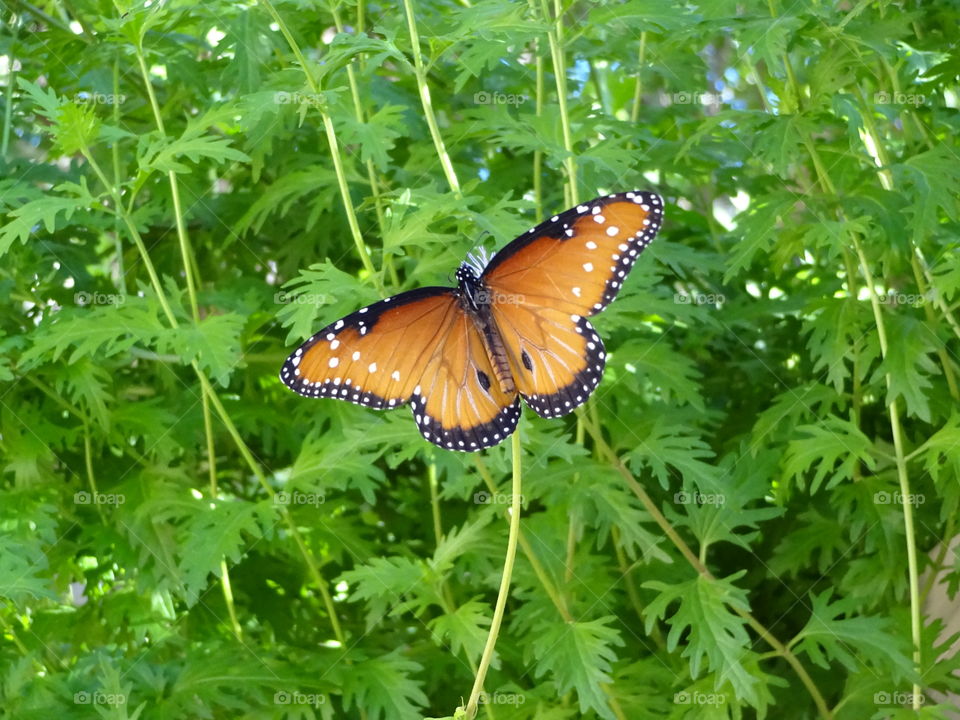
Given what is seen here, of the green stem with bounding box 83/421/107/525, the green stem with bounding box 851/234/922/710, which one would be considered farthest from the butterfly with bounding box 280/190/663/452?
the green stem with bounding box 83/421/107/525

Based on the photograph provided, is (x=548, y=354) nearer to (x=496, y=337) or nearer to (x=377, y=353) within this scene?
(x=496, y=337)

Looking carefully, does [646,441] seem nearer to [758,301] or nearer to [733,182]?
[758,301]

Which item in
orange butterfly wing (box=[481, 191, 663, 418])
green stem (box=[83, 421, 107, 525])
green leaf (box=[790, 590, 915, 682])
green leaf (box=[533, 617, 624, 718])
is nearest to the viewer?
orange butterfly wing (box=[481, 191, 663, 418])

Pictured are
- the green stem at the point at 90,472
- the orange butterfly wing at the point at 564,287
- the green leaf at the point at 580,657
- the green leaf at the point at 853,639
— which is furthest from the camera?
the green stem at the point at 90,472

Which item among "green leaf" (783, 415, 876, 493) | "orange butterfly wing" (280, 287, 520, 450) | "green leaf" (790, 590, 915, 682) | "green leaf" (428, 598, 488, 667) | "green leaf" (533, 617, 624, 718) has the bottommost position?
"green leaf" (790, 590, 915, 682)

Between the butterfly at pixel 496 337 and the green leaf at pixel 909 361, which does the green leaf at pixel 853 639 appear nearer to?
the green leaf at pixel 909 361

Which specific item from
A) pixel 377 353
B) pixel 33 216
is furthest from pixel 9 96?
pixel 377 353

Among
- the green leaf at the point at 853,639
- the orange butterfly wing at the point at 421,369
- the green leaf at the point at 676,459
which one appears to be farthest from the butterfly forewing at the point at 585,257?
the green leaf at the point at 853,639

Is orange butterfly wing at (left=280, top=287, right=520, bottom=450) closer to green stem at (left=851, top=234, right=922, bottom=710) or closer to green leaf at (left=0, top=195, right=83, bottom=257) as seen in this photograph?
green leaf at (left=0, top=195, right=83, bottom=257)
